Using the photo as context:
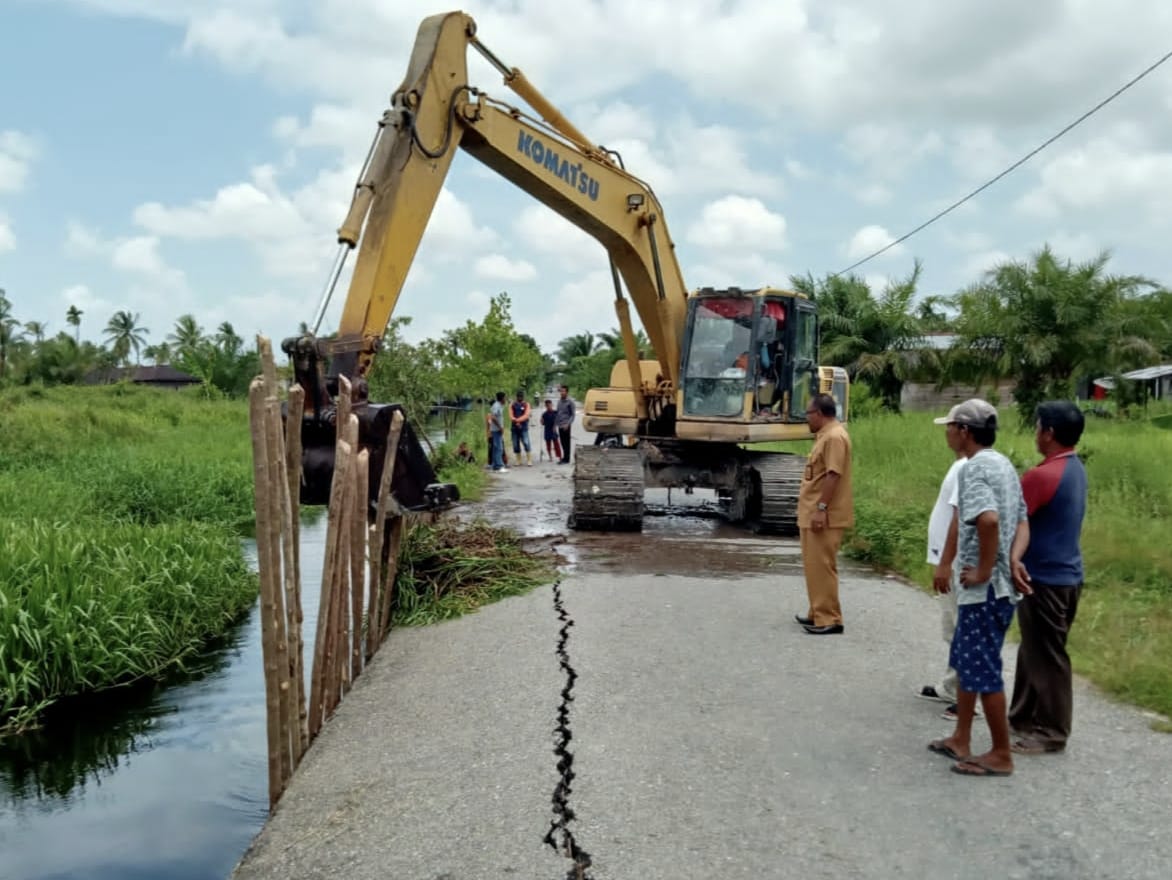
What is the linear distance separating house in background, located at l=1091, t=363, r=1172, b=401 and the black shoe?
33331 millimetres

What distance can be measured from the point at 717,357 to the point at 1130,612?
19.2 ft

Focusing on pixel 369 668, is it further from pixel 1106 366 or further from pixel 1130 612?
pixel 1106 366

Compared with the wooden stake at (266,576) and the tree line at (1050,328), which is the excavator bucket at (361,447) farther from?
the tree line at (1050,328)

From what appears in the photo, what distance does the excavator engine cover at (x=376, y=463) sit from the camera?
22.9 feet

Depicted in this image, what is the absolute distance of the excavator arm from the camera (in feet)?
25.9

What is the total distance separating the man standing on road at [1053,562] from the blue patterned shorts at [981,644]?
0.21 m

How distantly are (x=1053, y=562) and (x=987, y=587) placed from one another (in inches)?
16.6

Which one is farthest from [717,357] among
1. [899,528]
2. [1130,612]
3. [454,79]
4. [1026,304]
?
[1026,304]

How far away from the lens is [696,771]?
4699 millimetres

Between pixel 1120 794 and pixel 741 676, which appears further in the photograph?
pixel 741 676

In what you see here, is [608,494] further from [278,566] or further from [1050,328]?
[1050,328]

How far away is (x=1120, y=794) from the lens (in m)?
4.45

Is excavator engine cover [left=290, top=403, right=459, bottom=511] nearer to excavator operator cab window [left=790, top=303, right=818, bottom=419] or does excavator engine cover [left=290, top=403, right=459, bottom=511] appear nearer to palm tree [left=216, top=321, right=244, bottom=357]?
excavator operator cab window [left=790, top=303, right=818, bottom=419]

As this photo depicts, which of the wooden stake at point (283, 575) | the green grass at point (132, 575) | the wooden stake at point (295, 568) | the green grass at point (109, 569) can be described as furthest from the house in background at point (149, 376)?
the wooden stake at point (283, 575)
